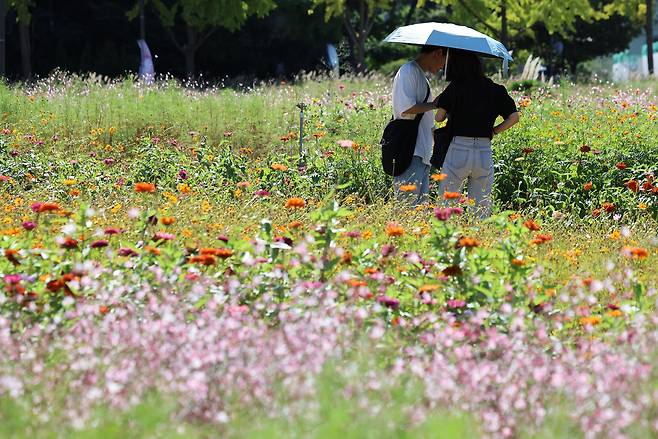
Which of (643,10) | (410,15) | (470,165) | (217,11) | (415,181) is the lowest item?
(410,15)

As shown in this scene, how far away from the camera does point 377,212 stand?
658 centimetres

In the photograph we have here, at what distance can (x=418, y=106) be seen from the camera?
6.61 meters

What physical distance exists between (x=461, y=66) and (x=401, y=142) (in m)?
0.59

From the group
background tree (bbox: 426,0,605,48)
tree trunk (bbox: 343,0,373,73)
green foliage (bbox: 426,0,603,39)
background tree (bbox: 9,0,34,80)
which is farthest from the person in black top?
tree trunk (bbox: 343,0,373,73)

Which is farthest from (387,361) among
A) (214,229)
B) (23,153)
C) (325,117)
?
(325,117)

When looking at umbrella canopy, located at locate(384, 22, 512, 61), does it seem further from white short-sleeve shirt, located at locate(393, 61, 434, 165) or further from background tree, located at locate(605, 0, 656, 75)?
background tree, located at locate(605, 0, 656, 75)

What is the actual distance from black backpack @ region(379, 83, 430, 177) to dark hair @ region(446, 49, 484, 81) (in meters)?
0.22

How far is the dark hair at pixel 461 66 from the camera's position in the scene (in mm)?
6578

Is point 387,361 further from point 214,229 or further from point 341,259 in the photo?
point 214,229

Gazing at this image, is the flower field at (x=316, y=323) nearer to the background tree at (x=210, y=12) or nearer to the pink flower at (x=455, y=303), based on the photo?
the pink flower at (x=455, y=303)

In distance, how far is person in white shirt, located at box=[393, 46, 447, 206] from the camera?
663cm

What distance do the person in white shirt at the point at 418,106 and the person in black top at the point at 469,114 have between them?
0.36ft

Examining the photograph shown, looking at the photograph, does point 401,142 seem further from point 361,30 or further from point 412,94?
point 361,30

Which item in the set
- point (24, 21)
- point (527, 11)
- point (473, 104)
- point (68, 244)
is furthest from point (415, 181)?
point (527, 11)
